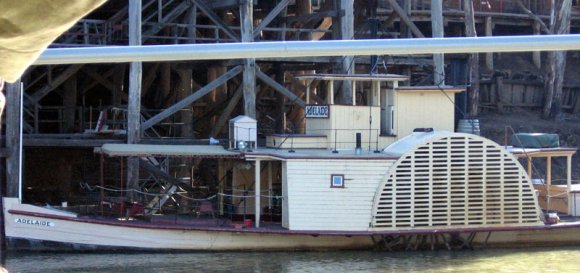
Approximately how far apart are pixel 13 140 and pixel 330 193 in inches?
264

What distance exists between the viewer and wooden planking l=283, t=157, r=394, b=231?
21906 millimetres

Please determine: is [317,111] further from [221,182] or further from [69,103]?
[69,103]

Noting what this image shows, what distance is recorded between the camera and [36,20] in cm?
185

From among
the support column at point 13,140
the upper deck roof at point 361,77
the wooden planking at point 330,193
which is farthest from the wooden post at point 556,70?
the support column at point 13,140

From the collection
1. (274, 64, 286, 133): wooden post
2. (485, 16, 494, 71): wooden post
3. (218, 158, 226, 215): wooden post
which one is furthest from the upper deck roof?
(485, 16, 494, 71): wooden post

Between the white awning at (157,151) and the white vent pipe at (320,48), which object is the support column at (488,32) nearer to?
the white awning at (157,151)

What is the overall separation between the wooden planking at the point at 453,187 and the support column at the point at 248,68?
13.3 ft

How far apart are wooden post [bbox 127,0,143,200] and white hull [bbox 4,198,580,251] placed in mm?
2077

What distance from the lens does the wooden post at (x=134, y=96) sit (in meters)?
23.1

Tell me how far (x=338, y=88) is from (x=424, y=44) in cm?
2473

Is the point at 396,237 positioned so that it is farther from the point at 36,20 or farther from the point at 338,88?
the point at 36,20

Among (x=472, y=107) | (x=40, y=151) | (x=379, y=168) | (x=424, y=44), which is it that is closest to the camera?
(x=424, y=44)

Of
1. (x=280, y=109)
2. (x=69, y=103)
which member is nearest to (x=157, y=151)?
(x=69, y=103)

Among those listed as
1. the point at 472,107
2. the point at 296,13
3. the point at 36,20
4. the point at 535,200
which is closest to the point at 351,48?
the point at 36,20
